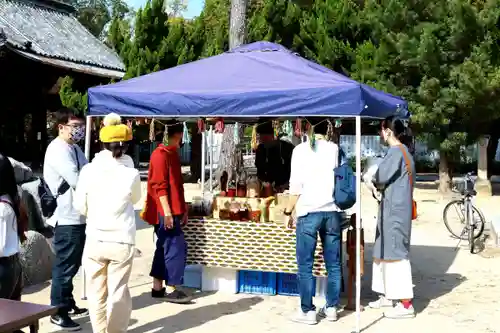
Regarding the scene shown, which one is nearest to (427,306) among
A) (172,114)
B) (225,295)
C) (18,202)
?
(225,295)

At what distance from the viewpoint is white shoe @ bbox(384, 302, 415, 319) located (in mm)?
5621

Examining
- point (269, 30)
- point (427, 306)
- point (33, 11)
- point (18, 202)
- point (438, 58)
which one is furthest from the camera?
point (33, 11)

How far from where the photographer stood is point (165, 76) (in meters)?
6.18

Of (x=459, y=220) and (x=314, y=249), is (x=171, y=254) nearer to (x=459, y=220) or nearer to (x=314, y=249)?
(x=314, y=249)

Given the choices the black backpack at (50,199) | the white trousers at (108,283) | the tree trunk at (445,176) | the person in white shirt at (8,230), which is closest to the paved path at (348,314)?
the white trousers at (108,283)

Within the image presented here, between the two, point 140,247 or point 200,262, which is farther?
point 140,247

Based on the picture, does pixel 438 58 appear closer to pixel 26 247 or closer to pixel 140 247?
pixel 140 247

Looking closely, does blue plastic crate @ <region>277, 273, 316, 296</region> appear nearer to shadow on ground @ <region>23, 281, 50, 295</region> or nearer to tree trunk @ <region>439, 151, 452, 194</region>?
shadow on ground @ <region>23, 281, 50, 295</region>

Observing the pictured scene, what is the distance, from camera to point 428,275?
7402 millimetres

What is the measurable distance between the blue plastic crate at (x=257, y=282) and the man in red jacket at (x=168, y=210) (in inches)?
24.9

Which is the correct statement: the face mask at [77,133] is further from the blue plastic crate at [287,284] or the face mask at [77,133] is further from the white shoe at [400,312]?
the white shoe at [400,312]

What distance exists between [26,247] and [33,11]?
51.7 feet

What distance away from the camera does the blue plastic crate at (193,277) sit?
21.6 ft

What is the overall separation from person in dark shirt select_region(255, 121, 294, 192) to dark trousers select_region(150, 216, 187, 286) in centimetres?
165
